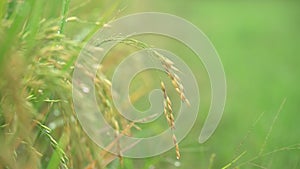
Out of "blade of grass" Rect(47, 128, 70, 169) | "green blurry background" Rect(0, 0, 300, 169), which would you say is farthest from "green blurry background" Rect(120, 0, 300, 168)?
"blade of grass" Rect(47, 128, 70, 169)

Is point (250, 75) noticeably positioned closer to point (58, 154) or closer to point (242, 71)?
point (242, 71)

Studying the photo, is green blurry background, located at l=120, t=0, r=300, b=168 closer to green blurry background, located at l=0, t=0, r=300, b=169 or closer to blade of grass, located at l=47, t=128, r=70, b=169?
green blurry background, located at l=0, t=0, r=300, b=169

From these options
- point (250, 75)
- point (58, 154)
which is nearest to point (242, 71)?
point (250, 75)

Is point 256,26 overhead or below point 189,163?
overhead

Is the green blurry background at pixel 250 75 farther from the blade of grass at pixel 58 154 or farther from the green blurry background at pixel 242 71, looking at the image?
the blade of grass at pixel 58 154

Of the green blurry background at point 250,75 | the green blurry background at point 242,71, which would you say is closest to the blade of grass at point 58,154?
the green blurry background at point 242,71

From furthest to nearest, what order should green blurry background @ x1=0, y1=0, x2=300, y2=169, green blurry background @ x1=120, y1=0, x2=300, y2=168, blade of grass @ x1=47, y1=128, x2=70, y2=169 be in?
1. green blurry background @ x1=120, y1=0, x2=300, y2=168
2. green blurry background @ x1=0, y1=0, x2=300, y2=169
3. blade of grass @ x1=47, y1=128, x2=70, y2=169

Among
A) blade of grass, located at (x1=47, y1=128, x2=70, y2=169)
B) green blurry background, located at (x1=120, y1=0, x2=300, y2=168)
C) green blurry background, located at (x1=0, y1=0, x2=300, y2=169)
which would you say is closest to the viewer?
blade of grass, located at (x1=47, y1=128, x2=70, y2=169)

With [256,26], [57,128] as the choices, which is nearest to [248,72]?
[256,26]

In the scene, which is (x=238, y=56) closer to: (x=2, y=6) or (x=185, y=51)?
(x=185, y=51)
